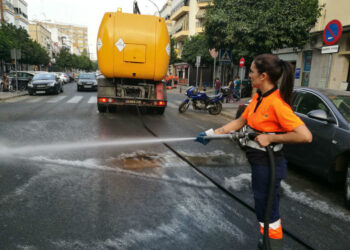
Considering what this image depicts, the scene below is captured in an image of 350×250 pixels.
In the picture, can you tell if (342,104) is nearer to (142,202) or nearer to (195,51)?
(142,202)

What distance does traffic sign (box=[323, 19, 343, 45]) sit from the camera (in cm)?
714

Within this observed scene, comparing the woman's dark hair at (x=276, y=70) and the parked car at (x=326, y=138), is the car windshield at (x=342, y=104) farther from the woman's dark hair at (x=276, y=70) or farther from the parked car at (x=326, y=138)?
the woman's dark hair at (x=276, y=70)

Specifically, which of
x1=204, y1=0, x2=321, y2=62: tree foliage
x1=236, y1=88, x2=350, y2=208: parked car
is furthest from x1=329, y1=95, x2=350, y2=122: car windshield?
x1=204, y1=0, x2=321, y2=62: tree foliage

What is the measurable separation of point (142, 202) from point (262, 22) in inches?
495

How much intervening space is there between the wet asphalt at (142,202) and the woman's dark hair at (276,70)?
155 cm

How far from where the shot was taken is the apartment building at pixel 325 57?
15.5 metres

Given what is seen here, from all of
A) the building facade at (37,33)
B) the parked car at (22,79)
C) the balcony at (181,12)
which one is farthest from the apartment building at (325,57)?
the building facade at (37,33)

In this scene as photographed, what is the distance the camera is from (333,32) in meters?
7.32

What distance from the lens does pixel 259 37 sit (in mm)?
14242

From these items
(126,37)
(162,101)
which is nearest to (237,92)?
(162,101)

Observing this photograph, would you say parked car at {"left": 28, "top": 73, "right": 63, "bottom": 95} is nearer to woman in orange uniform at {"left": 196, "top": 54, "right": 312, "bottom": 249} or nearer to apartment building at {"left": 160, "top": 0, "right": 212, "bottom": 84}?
woman in orange uniform at {"left": 196, "top": 54, "right": 312, "bottom": 249}

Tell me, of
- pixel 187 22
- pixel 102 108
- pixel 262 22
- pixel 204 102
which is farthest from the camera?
pixel 187 22

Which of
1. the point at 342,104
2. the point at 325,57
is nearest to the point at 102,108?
the point at 342,104

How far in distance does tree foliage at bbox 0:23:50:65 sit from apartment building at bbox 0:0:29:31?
9.71 metres
